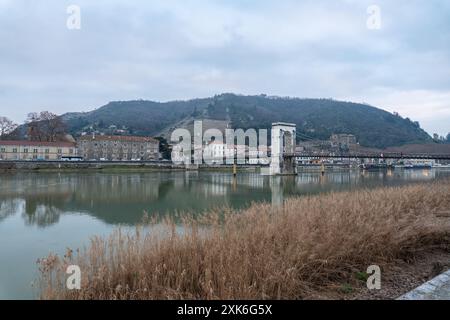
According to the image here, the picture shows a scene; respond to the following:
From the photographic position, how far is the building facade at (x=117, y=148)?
6825 centimetres

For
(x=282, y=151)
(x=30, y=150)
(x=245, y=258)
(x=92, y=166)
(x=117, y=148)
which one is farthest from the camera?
(x=117, y=148)

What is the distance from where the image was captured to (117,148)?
70688mm

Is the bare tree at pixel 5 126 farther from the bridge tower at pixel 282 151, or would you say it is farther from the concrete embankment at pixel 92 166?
the bridge tower at pixel 282 151

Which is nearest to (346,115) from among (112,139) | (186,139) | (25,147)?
(186,139)

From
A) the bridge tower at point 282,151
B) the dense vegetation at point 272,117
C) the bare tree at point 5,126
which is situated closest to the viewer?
the bridge tower at point 282,151

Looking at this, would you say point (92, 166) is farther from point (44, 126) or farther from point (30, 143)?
point (44, 126)

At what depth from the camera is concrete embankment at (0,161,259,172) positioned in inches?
1784

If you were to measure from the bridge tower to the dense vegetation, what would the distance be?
27306mm

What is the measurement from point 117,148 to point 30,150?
16256mm

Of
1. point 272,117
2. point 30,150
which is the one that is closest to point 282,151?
point 30,150

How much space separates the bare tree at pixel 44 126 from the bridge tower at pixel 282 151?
4084 centimetres

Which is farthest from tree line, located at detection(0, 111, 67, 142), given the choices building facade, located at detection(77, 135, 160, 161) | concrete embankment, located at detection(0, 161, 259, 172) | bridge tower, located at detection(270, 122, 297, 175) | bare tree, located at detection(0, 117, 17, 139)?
bridge tower, located at detection(270, 122, 297, 175)

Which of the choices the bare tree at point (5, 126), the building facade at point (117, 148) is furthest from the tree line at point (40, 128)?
the building facade at point (117, 148)
